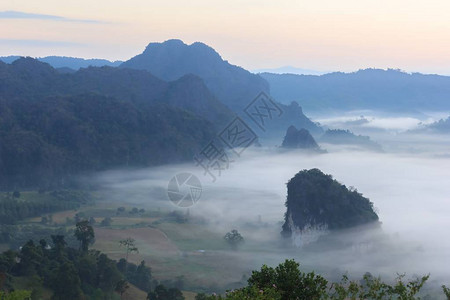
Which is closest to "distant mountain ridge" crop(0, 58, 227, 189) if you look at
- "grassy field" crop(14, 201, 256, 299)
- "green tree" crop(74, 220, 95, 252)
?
"grassy field" crop(14, 201, 256, 299)

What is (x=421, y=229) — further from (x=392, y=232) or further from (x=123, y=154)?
(x=123, y=154)

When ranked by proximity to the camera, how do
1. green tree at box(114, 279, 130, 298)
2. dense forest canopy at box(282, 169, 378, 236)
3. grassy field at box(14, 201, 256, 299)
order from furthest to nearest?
1. dense forest canopy at box(282, 169, 378, 236)
2. grassy field at box(14, 201, 256, 299)
3. green tree at box(114, 279, 130, 298)

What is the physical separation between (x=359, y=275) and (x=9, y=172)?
113767mm

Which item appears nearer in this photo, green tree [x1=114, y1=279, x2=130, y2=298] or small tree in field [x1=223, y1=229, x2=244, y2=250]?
green tree [x1=114, y1=279, x2=130, y2=298]

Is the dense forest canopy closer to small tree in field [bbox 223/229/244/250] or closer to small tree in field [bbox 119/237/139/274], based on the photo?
small tree in field [bbox 223/229/244/250]

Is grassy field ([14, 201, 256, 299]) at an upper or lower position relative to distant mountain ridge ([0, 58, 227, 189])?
lower

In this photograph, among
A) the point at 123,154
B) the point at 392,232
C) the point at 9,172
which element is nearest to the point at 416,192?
the point at 392,232

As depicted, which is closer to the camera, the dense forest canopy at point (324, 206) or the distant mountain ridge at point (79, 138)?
the dense forest canopy at point (324, 206)

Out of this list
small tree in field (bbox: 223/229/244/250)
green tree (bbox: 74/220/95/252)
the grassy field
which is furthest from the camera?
small tree in field (bbox: 223/229/244/250)

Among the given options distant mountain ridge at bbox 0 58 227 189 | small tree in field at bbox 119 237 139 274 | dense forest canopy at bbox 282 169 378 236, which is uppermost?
distant mountain ridge at bbox 0 58 227 189

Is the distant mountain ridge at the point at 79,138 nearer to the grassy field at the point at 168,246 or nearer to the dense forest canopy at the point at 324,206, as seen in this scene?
the grassy field at the point at 168,246

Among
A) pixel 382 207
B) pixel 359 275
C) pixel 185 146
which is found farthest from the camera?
pixel 185 146

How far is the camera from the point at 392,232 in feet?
302

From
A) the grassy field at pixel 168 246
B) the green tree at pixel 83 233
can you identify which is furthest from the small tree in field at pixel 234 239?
the green tree at pixel 83 233
